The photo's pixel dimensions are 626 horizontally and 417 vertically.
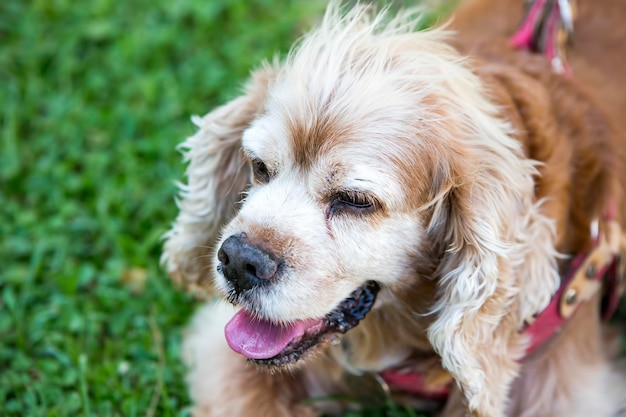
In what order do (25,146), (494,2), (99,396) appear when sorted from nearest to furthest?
(99,396) < (494,2) < (25,146)

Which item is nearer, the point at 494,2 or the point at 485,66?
the point at 485,66

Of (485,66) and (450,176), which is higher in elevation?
(485,66)

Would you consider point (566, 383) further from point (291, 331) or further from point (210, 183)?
point (210, 183)

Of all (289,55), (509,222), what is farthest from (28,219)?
(509,222)

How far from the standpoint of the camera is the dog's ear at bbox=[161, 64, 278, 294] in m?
3.56

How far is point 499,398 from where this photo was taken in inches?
125

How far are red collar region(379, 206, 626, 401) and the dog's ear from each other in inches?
38.9

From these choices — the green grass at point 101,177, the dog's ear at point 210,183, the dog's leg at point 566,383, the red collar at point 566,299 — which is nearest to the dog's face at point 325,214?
the dog's ear at point 210,183

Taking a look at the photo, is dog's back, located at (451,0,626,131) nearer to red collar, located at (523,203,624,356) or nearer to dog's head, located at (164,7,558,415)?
red collar, located at (523,203,624,356)

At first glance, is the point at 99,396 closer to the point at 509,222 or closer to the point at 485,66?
the point at 509,222

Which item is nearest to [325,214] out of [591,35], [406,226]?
[406,226]

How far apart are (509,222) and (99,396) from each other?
1965 millimetres

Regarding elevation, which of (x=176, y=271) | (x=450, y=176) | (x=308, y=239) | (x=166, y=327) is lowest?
(x=166, y=327)

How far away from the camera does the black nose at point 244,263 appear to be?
2951 millimetres
